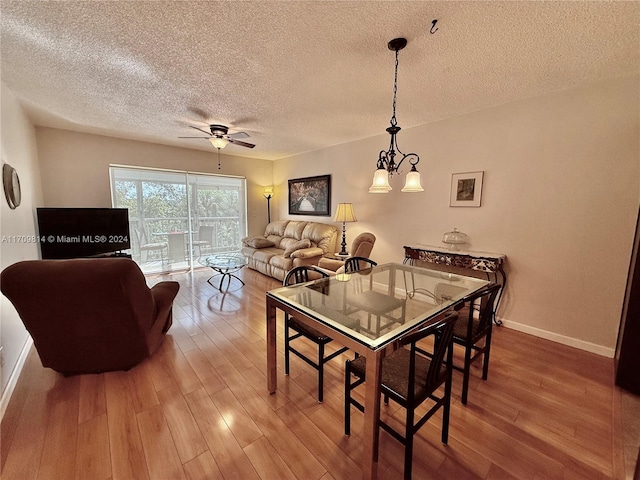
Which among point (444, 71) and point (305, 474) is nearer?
point (305, 474)

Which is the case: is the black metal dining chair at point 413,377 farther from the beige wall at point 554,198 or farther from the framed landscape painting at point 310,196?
the framed landscape painting at point 310,196

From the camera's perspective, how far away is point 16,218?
7.98 feet

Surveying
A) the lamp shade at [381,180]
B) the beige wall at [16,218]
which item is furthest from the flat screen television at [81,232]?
the lamp shade at [381,180]

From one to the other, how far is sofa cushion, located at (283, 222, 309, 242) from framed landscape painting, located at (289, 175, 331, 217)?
339mm

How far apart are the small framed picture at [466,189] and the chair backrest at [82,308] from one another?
336cm

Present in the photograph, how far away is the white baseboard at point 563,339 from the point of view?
2.35 metres

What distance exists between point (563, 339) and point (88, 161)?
22.2 feet

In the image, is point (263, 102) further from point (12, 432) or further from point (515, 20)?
point (12, 432)

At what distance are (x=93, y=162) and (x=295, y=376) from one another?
4712mm

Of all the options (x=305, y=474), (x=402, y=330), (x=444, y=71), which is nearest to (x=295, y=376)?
(x=305, y=474)

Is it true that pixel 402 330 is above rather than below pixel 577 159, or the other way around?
below

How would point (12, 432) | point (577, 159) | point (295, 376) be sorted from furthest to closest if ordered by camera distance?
point (577, 159) → point (295, 376) → point (12, 432)

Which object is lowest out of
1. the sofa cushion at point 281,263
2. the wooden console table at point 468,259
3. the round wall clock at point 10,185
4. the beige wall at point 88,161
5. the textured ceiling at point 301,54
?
the sofa cushion at point 281,263

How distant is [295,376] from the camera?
2.05 meters
